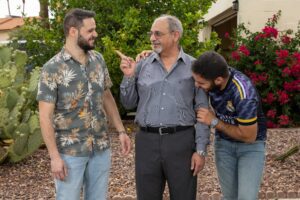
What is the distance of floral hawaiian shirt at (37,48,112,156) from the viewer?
3.87 metres

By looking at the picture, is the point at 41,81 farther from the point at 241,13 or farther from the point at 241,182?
the point at 241,13

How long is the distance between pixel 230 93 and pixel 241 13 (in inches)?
344

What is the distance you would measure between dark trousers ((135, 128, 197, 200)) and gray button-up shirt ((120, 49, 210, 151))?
9 centimetres

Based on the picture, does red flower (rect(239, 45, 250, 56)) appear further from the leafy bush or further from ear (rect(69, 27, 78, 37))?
ear (rect(69, 27, 78, 37))

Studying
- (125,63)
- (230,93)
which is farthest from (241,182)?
(125,63)

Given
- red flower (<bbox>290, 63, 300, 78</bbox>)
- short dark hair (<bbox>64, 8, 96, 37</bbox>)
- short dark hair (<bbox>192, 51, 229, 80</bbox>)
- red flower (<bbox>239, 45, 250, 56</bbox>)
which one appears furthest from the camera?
red flower (<bbox>239, 45, 250, 56</bbox>)

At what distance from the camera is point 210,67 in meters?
A: 3.80

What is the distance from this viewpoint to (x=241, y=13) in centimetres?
1229

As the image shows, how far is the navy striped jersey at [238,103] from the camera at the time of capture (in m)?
3.83

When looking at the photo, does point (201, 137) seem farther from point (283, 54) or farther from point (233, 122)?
point (283, 54)

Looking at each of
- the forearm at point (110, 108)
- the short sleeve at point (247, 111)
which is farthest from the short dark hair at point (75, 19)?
the short sleeve at point (247, 111)

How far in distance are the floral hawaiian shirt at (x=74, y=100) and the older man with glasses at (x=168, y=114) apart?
284mm

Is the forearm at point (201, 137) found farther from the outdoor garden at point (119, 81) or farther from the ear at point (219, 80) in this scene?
the outdoor garden at point (119, 81)

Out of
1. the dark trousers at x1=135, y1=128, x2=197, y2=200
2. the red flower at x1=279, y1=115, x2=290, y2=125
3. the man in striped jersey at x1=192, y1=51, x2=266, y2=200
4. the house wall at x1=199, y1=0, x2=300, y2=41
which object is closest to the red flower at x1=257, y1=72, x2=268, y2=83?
the red flower at x1=279, y1=115, x2=290, y2=125
